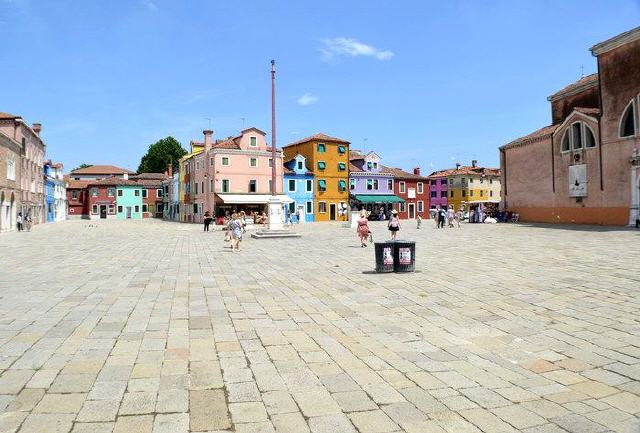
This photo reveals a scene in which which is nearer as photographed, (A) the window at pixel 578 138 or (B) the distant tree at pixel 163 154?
(A) the window at pixel 578 138

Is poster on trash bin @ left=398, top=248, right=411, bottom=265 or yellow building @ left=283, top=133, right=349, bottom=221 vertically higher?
yellow building @ left=283, top=133, right=349, bottom=221

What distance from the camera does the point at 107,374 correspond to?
4691 mm

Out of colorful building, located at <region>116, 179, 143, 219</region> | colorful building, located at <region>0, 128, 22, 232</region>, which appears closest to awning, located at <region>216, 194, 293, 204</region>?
colorful building, located at <region>0, 128, 22, 232</region>

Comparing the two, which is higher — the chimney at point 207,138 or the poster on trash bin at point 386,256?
the chimney at point 207,138

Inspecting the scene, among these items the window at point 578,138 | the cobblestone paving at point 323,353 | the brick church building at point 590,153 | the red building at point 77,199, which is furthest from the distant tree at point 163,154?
the cobblestone paving at point 323,353

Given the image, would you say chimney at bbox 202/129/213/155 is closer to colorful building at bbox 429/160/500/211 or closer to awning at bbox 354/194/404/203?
awning at bbox 354/194/404/203

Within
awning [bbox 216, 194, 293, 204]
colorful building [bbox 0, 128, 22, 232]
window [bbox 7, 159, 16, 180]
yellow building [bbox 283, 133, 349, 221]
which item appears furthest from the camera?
yellow building [bbox 283, 133, 349, 221]

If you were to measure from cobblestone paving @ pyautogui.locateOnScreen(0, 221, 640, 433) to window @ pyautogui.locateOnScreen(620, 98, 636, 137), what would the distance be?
22262mm

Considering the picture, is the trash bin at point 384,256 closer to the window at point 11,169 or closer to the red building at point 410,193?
the window at point 11,169

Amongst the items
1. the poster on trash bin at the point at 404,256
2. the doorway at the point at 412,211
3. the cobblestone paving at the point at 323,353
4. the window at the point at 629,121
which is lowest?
the cobblestone paving at the point at 323,353

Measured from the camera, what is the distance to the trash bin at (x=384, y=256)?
11398 mm

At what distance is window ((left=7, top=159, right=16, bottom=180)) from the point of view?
3906 centimetres

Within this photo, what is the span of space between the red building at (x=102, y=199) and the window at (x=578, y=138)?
67905 millimetres

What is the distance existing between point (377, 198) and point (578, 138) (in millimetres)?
30311
